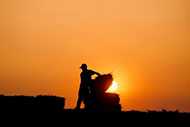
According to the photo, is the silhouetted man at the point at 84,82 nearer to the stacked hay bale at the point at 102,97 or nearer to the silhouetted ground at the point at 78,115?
the stacked hay bale at the point at 102,97

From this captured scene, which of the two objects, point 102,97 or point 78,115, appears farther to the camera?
point 102,97

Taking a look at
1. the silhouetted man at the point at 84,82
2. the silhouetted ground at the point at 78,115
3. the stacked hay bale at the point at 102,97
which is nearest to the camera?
the silhouetted ground at the point at 78,115

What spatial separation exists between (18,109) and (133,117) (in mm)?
4665

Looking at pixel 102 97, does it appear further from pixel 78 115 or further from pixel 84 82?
pixel 78 115

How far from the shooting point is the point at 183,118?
18.9 m

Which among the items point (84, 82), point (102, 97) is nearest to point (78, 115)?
point (102, 97)

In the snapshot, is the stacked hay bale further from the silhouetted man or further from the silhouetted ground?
the silhouetted ground

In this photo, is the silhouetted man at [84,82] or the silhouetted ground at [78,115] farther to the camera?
the silhouetted man at [84,82]

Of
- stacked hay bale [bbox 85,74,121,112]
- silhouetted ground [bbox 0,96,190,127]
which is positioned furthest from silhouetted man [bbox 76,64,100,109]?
silhouetted ground [bbox 0,96,190,127]

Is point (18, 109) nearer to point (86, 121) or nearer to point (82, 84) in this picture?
point (86, 121)

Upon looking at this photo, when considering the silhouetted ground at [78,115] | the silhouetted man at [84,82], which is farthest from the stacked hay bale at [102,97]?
the silhouetted ground at [78,115]

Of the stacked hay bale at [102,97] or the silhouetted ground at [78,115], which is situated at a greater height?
the stacked hay bale at [102,97]

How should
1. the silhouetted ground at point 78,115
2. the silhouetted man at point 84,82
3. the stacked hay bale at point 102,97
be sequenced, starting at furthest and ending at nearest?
the silhouetted man at point 84,82
the stacked hay bale at point 102,97
the silhouetted ground at point 78,115

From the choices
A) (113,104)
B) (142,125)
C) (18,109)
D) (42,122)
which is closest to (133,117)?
(142,125)
